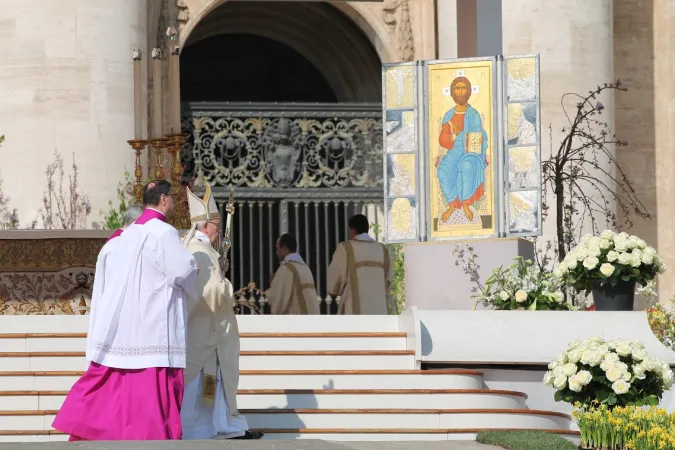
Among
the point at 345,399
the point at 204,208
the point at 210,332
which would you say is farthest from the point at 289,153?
the point at 210,332

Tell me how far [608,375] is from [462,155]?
465 cm

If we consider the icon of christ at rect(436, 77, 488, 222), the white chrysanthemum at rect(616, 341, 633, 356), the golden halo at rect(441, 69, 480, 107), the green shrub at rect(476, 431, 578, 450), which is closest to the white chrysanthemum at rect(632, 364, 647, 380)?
the white chrysanthemum at rect(616, 341, 633, 356)

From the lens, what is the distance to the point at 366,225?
1506 centimetres

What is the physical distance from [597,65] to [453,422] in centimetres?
789

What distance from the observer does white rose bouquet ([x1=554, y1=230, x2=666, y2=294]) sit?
13141mm

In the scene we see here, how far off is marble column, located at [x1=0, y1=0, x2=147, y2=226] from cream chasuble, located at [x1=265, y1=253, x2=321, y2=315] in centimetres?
318

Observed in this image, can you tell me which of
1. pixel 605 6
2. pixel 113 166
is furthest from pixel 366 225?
pixel 605 6

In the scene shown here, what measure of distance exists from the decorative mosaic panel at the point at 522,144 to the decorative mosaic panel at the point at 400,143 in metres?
0.81

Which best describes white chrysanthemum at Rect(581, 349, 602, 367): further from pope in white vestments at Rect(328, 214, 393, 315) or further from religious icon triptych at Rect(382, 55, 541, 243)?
pope in white vestments at Rect(328, 214, 393, 315)

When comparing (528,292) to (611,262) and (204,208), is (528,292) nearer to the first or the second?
(611,262)

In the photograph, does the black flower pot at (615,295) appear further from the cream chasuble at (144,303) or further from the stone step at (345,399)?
the cream chasuble at (144,303)

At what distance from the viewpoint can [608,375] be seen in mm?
10352

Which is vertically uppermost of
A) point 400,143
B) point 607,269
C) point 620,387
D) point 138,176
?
point 400,143

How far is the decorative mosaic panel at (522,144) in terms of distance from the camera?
1442cm
